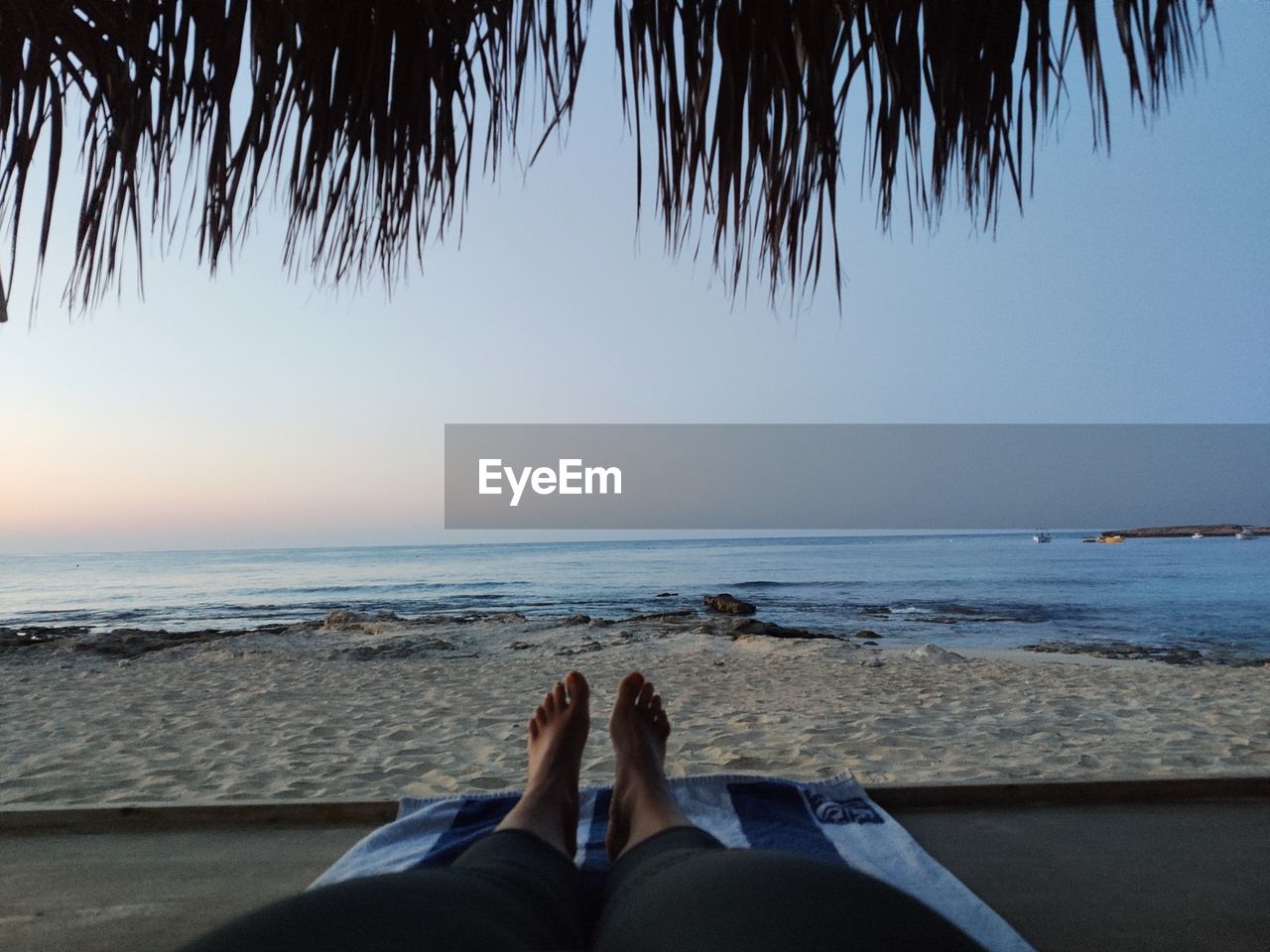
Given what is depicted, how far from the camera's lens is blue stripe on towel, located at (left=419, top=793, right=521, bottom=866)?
1.43 m

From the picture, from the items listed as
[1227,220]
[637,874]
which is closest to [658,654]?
[1227,220]

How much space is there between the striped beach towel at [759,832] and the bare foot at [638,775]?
3.0 inches

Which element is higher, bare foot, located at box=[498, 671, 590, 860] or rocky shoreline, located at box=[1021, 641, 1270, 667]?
bare foot, located at box=[498, 671, 590, 860]

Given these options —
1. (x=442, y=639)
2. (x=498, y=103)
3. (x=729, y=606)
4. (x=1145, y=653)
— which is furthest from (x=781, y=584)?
(x=498, y=103)

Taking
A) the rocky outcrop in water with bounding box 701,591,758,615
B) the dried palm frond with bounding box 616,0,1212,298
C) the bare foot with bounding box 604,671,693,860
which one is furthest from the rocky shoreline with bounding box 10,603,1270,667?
the dried palm frond with bounding box 616,0,1212,298

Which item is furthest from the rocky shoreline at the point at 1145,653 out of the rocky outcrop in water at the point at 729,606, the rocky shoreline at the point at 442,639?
the rocky outcrop in water at the point at 729,606

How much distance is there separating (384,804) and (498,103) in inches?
57.4

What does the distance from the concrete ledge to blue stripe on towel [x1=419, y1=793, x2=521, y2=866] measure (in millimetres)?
180

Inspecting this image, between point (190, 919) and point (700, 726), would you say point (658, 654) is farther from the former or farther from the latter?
point (190, 919)

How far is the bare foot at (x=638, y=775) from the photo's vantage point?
4.17ft

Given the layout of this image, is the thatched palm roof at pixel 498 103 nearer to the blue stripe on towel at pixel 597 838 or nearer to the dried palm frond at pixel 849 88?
the dried palm frond at pixel 849 88

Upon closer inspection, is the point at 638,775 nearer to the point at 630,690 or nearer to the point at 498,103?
the point at 630,690

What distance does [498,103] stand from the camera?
2.77ft

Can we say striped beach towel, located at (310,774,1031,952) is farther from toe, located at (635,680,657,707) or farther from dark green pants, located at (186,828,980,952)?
dark green pants, located at (186,828,980,952)
